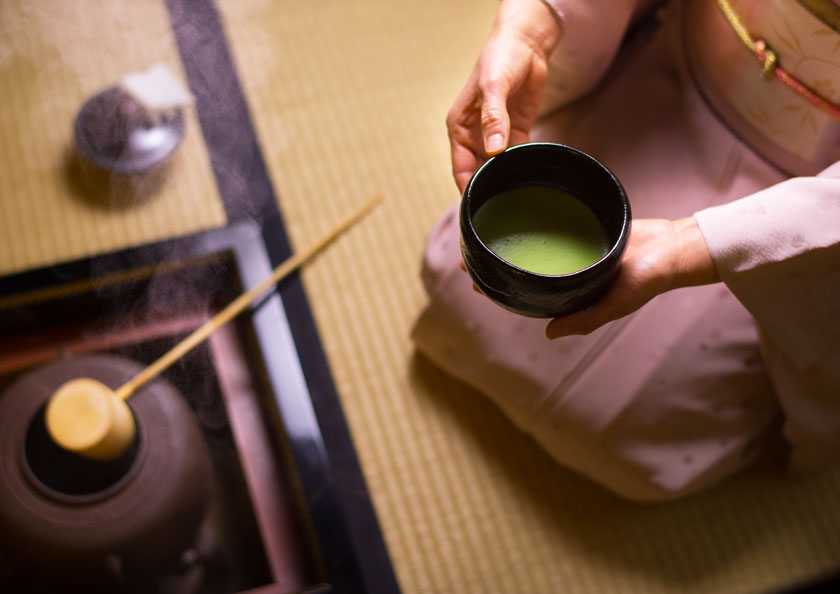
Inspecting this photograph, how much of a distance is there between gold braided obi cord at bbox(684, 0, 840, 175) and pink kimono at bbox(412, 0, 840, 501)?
36mm

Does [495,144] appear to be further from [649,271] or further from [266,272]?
[266,272]

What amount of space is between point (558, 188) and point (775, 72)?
447 millimetres

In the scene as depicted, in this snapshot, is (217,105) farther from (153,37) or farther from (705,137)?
(705,137)

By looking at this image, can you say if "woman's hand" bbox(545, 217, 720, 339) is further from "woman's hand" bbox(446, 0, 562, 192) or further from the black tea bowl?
"woman's hand" bbox(446, 0, 562, 192)

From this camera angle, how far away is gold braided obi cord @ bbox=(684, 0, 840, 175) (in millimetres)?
1021

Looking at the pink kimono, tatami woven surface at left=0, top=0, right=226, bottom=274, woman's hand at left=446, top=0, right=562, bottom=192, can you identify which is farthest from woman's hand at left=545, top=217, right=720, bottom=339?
tatami woven surface at left=0, top=0, right=226, bottom=274

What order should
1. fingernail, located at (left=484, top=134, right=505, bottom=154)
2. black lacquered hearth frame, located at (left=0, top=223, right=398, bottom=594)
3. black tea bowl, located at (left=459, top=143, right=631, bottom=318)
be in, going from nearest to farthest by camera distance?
black tea bowl, located at (left=459, top=143, right=631, bottom=318) → fingernail, located at (left=484, top=134, right=505, bottom=154) → black lacquered hearth frame, located at (left=0, top=223, right=398, bottom=594)

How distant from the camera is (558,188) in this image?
3.08 ft

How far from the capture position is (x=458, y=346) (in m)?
1.43

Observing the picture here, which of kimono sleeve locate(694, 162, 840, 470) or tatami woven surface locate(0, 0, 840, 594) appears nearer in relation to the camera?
kimono sleeve locate(694, 162, 840, 470)

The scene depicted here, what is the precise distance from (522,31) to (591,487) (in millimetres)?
1004

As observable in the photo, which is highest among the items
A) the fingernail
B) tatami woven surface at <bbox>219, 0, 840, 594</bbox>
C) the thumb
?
the thumb

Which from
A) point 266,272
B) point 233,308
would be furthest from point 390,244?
point 233,308

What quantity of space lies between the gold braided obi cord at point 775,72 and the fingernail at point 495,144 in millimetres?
459
